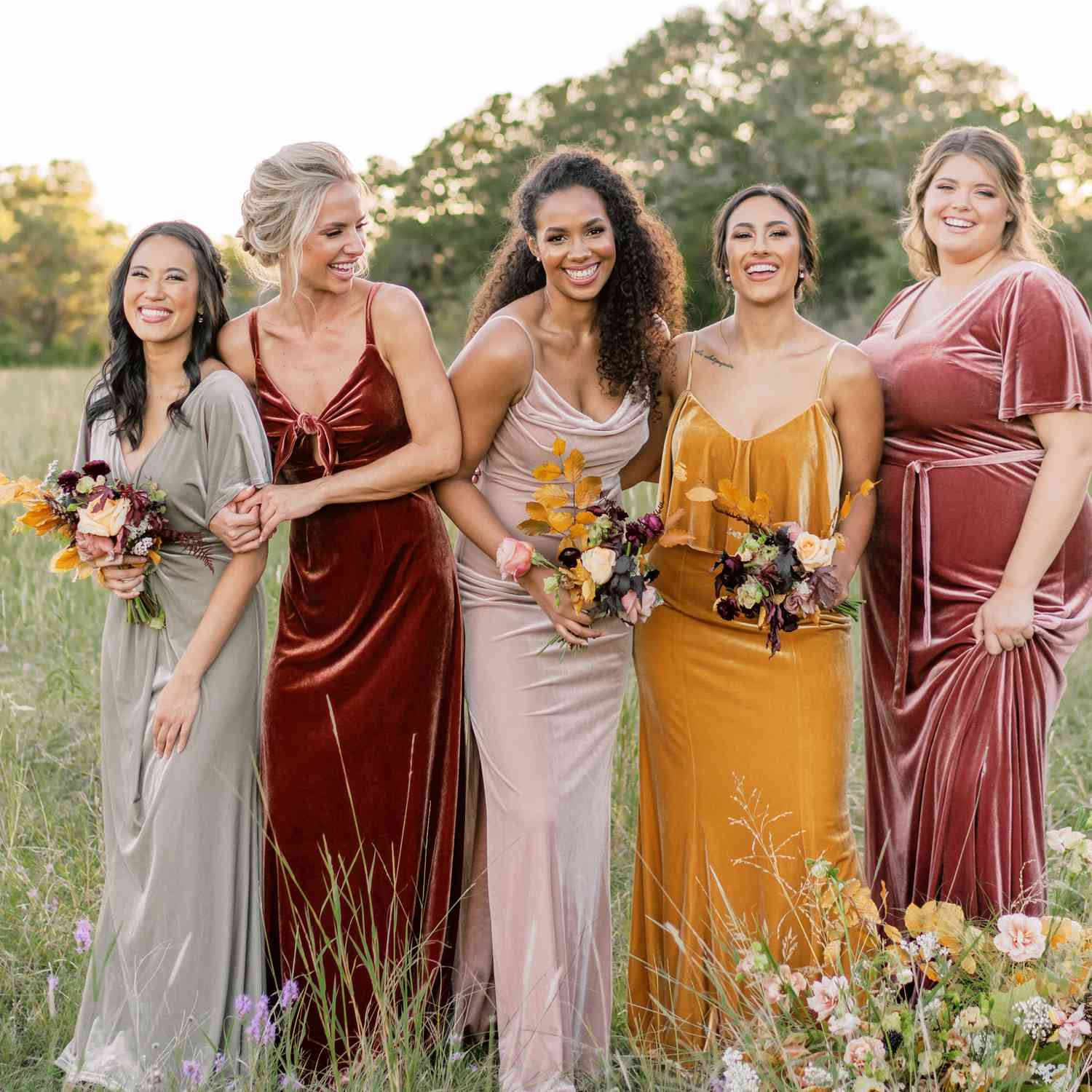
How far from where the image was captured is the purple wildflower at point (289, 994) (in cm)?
335

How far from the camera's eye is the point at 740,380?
3766 mm

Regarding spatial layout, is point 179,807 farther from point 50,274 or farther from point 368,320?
point 50,274

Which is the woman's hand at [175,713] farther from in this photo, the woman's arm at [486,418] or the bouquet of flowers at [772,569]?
the bouquet of flowers at [772,569]

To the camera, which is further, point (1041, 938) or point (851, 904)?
point (851, 904)

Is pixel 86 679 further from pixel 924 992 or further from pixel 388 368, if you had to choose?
pixel 924 992

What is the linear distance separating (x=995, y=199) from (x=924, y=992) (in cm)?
223

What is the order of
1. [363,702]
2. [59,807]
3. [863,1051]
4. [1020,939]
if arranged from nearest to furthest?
1. [863,1051]
2. [1020,939]
3. [363,702]
4. [59,807]

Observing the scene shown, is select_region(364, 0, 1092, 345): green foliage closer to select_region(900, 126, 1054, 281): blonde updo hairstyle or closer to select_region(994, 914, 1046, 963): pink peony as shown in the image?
select_region(900, 126, 1054, 281): blonde updo hairstyle

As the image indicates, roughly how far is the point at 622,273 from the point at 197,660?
1.61 m

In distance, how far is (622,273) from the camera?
3746 millimetres

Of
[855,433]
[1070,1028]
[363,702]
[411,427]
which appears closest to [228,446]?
[411,427]

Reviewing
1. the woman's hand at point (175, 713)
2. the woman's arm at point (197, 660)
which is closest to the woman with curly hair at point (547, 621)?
the woman's arm at point (197, 660)

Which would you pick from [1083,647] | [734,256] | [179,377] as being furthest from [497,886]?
[1083,647]

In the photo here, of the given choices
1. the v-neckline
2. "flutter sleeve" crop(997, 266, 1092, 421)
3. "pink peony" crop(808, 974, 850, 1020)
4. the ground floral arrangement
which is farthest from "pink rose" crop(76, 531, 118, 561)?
"flutter sleeve" crop(997, 266, 1092, 421)
